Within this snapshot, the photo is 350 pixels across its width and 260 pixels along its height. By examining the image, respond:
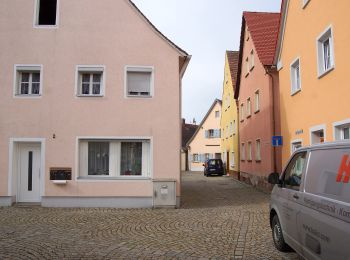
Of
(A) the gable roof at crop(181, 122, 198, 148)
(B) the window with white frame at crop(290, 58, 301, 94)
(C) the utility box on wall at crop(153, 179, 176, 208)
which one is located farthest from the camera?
(A) the gable roof at crop(181, 122, 198, 148)

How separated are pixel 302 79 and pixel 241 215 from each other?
16.9 ft

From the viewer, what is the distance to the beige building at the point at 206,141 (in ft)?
157

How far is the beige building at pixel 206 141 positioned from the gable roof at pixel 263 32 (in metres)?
22.9

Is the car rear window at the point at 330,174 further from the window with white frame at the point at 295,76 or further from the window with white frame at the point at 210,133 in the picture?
the window with white frame at the point at 210,133

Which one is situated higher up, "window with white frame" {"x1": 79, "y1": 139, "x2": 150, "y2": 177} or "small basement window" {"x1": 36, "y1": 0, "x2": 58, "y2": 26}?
"small basement window" {"x1": 36, "y1": 0, "x2": 58, "y2": 26}

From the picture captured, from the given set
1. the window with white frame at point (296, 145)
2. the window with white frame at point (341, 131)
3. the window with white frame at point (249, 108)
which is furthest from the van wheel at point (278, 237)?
the window with white frame at point (249, 108)

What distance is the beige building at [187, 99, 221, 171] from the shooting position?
48000 mm

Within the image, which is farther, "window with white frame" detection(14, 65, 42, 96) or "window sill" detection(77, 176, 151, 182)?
"window with white frame" detection(14, 65, 42, 96)

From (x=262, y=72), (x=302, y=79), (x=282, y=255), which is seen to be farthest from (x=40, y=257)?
(x=262, y=72)

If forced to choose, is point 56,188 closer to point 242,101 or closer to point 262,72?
point 262,72

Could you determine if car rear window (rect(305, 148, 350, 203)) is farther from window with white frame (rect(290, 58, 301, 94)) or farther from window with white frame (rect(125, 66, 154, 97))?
window with white frame (rect(290, 58, 301, 94))

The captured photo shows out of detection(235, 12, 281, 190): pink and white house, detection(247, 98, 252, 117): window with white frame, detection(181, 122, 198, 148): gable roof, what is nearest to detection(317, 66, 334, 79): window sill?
detection(235, 12, 281, 190): pink and white house

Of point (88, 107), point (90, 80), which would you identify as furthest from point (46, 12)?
point (88, 107)

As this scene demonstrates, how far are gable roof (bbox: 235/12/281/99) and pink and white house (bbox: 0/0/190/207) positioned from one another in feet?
21.7
